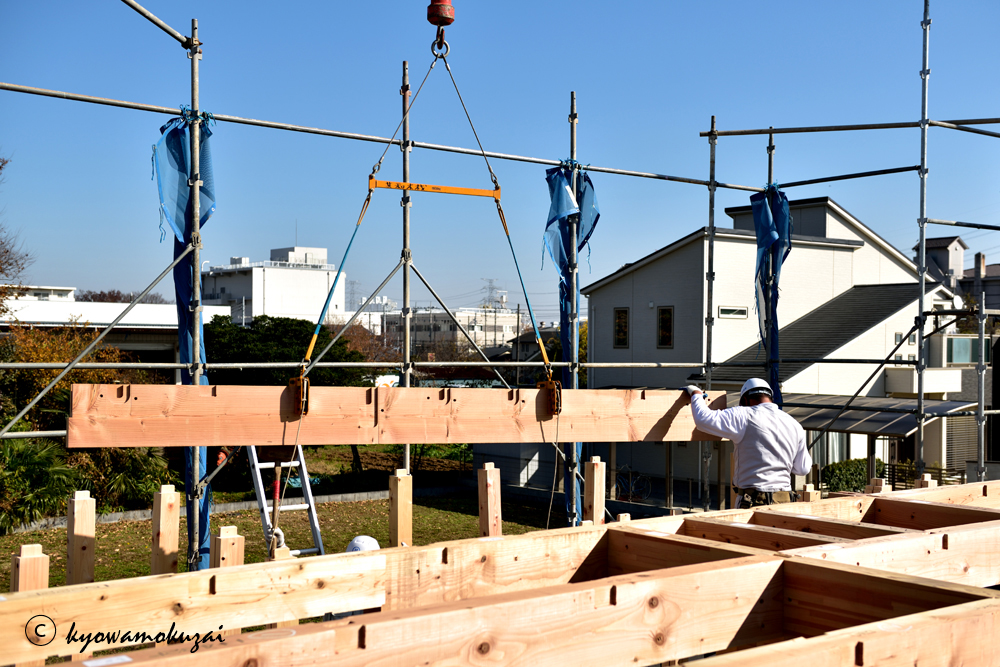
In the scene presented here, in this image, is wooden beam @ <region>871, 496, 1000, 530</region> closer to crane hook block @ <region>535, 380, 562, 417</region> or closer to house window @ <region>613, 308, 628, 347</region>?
crane hook block @ <region>535, 380, 562, 417</region>

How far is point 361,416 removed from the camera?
14.6ft

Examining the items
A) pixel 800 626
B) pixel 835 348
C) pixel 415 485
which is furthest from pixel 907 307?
pixel 800 626

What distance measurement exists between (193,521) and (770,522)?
4.48 metres

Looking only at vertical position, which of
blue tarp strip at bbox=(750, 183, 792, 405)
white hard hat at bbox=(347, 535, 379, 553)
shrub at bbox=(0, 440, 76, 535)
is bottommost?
shrub at bbox=(0, 440, 76, 535)

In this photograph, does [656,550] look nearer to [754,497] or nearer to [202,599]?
[202,599]

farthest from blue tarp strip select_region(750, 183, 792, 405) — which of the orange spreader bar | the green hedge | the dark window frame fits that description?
the dark window frame

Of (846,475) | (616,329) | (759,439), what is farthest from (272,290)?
(759,439)

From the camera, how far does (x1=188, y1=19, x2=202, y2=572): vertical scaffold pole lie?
6535 millimetres

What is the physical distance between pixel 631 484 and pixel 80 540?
685 inches

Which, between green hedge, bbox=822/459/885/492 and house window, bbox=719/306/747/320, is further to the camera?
house window, bbox=719/306/747/320

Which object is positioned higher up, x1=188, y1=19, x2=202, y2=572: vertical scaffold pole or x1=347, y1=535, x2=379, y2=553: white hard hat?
x1=188, y1=19, x2=202, y2=572: vertical scaffold pole

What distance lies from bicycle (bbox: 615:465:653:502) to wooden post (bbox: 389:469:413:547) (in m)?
15.7

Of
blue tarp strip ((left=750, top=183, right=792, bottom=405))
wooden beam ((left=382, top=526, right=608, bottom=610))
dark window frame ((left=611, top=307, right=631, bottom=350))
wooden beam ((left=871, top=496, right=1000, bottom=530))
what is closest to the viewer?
wooden beam ((left=382, top=526, right=608, bottom=610))

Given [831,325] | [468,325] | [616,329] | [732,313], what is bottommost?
[616,329]
